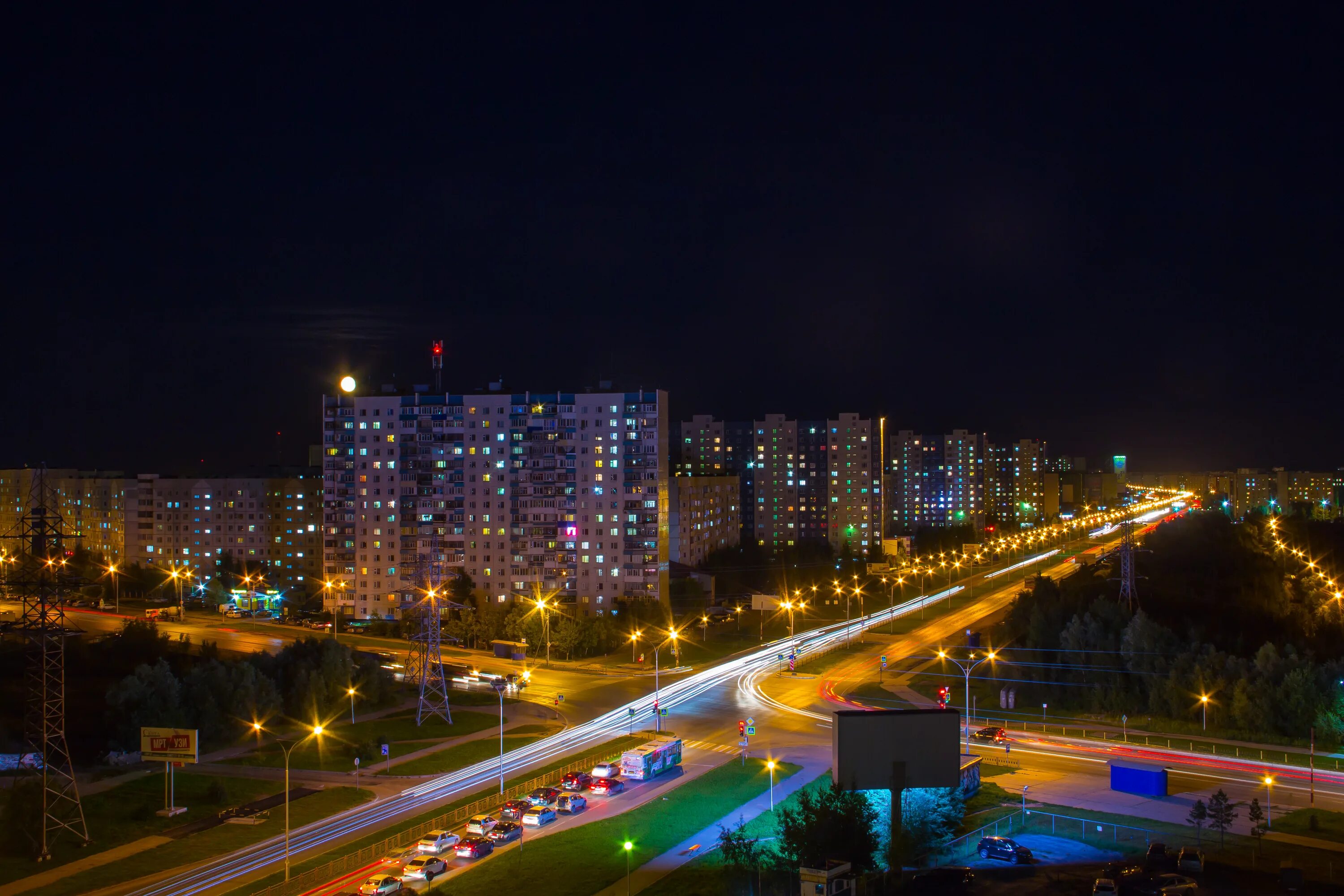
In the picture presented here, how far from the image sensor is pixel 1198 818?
25.8 m

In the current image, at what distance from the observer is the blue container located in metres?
29.8

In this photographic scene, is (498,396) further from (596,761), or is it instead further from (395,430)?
(596,761)

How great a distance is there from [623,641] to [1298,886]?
3996 cm

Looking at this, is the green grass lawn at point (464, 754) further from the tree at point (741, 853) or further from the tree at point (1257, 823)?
the tree at point (1257, 823)

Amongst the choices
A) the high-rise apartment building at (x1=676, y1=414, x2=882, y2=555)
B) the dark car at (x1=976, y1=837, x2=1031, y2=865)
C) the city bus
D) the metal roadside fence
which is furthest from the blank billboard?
the high-rise apartment building at (x1=676, y1=414, x2=882, y2=555)

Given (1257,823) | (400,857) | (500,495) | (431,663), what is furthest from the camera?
(500,495)

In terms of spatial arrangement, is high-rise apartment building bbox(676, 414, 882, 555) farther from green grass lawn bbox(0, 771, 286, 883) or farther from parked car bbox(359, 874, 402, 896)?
parked car bbox(359, 874, 402, 896)

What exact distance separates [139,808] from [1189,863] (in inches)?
1103

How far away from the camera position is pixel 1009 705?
42125 mm

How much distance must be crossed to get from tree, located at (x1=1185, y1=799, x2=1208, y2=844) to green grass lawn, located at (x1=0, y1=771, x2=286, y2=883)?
81.7 feet

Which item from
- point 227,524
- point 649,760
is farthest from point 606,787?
point 227,524

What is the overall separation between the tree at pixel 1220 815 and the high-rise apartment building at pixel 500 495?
40.2 metres

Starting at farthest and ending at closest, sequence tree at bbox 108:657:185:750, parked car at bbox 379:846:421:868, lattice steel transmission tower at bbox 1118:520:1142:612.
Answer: lattice steel transmission tower at bbox 1118:520:1142:612 < tree at bbox 108:657:185:750 < parked car at bbox 379:846:421:868

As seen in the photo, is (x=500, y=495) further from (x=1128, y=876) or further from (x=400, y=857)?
(x=1128, y=876)
